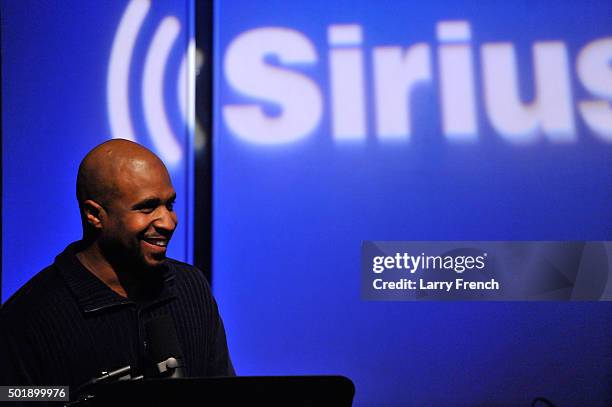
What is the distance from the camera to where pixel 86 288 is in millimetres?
1384

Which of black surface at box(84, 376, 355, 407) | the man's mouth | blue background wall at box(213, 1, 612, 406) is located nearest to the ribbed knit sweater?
the man's mouth

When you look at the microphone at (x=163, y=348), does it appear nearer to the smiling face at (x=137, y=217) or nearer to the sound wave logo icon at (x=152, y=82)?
the smiling face at (x=137, y=217)

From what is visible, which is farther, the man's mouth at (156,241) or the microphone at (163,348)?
the man's mouth at (156,241)

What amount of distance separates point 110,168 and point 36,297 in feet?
1.02

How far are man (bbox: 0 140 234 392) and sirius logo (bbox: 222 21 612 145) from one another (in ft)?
3.24

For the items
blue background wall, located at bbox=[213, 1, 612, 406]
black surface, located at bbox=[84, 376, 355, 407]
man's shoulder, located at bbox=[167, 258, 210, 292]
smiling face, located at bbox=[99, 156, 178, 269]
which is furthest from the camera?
blue background wall, located at bbox=[213, 1, 612, 406]

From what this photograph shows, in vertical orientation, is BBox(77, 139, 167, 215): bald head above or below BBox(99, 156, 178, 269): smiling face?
above

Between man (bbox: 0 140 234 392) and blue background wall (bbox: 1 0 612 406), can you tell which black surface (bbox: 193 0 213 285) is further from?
man (bbox: 0 140 234 392)

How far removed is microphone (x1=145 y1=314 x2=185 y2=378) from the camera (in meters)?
1.11

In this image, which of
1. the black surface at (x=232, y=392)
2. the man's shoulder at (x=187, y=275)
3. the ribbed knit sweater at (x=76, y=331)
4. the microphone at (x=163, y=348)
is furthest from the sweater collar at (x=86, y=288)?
the black surface at (x=232, y=392)

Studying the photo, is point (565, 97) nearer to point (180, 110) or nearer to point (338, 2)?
point (338, 2)

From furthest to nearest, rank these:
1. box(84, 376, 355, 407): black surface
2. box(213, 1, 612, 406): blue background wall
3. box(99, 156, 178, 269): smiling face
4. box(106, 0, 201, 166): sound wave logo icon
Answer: box(106, 0, 201, 166): sound wave logo icon < box(213, 1, 612, 406): blue background wall < box(99, 156, 178, 269): smiling face < box(84, 376, 355, 407): black surface

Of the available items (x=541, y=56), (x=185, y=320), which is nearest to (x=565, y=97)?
(x=541, y=56)

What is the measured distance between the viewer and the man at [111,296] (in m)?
1.34
